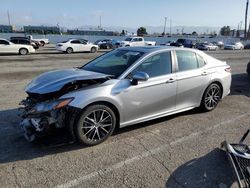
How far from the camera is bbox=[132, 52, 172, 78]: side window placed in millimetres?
5105

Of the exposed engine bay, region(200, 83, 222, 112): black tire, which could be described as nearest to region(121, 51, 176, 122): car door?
the exposed engine bay

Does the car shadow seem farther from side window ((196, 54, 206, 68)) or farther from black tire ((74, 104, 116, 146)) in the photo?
side window ((196, 54, 206, 68))

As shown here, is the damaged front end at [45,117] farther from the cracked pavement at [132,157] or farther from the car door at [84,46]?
the car door at [84,46]

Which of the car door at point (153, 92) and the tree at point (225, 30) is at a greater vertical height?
the tree at point (225, 30)

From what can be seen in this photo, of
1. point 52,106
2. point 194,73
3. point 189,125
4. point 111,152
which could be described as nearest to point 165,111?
point 189,125

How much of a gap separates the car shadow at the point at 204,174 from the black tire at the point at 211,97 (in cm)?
215

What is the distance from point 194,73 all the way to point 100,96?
2409 millimetres

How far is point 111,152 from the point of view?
4332 mm

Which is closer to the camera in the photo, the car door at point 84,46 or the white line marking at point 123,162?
the white line marking at point 123,162

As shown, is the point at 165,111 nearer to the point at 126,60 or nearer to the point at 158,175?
the point at 126,60

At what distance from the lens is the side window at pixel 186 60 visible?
568 cm

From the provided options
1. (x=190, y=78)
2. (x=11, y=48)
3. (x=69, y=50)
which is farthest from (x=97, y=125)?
(x=69, y=50)

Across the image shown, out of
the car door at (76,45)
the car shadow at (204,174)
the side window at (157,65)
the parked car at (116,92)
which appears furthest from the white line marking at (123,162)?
the car door at (76,45)

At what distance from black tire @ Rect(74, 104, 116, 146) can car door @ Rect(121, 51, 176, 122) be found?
A: 13.6 inches
